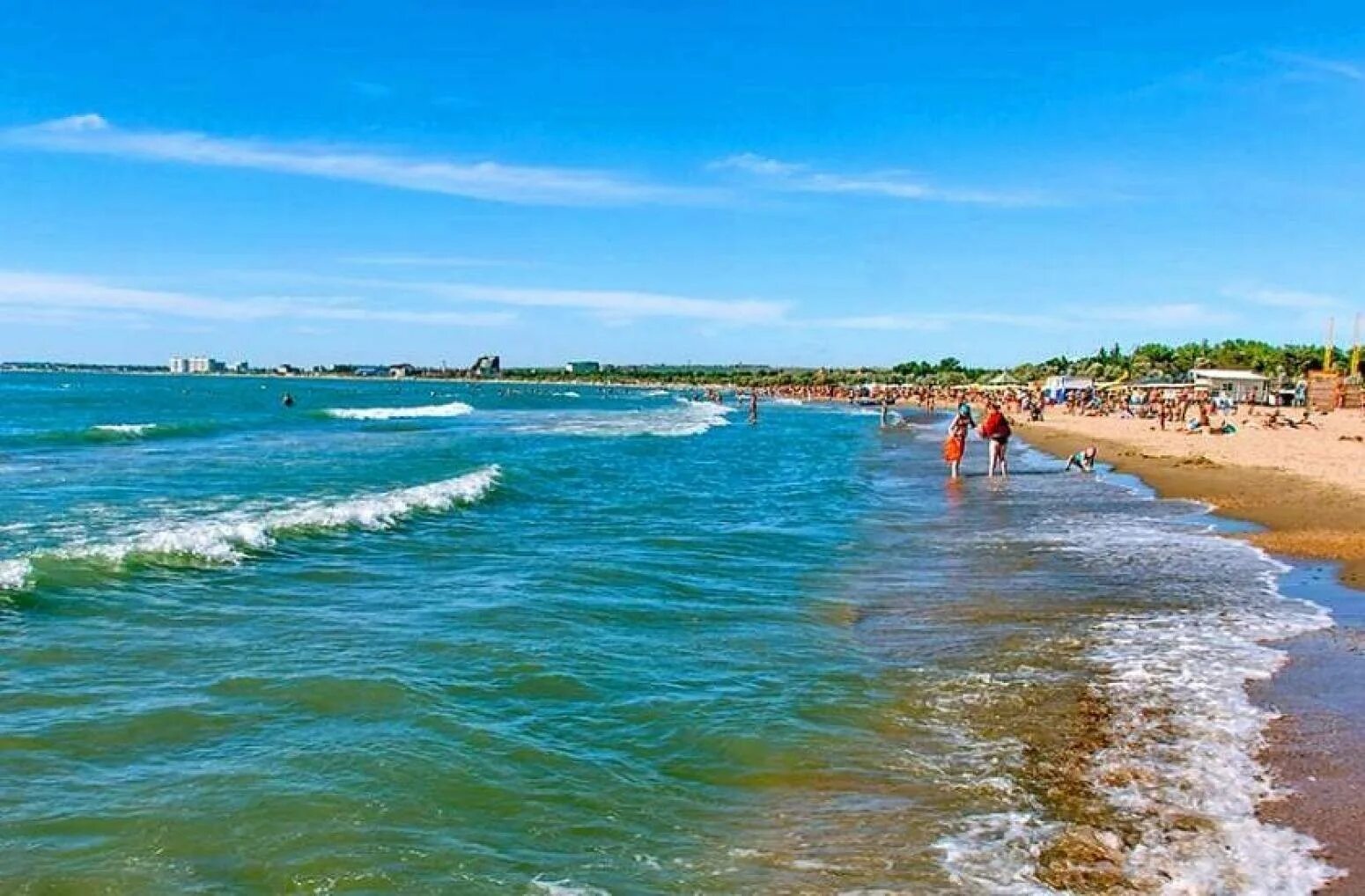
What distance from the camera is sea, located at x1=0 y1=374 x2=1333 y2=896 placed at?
5.73m

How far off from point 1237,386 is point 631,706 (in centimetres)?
8469

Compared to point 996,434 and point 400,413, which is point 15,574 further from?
point 400,413

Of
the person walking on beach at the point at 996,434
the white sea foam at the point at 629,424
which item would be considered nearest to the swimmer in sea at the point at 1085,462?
the person walking on beach at the point at 996,434

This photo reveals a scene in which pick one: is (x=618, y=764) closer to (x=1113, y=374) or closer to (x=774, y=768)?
(x=774, y=768)

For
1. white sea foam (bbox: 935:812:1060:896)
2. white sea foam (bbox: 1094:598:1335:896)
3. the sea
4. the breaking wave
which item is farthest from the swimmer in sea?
the breaking wave

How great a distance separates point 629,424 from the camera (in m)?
66.8

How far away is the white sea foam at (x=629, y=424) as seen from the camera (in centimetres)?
5647

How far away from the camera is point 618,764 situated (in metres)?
7.23

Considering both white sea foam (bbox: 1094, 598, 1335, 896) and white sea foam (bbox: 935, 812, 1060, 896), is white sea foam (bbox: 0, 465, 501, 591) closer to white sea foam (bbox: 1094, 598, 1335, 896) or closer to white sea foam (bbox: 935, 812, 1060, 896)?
white sea foam (bbox: 935, 812, 1060, 896)

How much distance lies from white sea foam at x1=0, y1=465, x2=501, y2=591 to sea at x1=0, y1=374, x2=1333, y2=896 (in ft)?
0.35

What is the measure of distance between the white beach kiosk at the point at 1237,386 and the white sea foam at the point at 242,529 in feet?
217

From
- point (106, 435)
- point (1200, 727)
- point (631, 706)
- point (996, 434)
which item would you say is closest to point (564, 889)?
point (631, 706)

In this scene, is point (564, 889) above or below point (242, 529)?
below

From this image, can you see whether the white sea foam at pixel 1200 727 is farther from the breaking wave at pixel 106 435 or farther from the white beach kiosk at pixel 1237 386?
the white beach kiosk at pixel 1237 386
